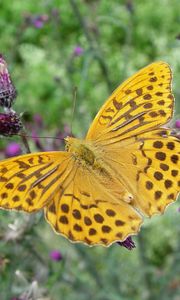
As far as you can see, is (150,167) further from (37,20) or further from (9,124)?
(37,20)

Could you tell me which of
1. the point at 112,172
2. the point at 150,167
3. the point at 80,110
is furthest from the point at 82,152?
the point at 80,110

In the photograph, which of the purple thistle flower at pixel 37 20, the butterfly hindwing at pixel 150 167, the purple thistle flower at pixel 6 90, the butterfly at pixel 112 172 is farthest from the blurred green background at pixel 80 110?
the butterfly hindwing at pixel 150 167

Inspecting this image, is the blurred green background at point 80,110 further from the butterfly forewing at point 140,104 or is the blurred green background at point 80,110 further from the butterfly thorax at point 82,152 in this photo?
the butterfly forewing at point 140,104

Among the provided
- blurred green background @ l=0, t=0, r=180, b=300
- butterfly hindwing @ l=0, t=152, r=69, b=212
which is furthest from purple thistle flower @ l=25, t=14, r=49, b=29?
butterfly hindwing @ l=0, t=152, r=69, b=212

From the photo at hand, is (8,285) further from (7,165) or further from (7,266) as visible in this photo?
(7,165)

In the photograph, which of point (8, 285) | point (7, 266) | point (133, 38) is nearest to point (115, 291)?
point (7, 266)

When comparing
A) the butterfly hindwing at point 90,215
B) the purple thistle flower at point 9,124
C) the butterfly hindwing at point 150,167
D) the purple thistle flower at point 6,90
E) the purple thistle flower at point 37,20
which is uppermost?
the purple thistle flower at point 37,20
